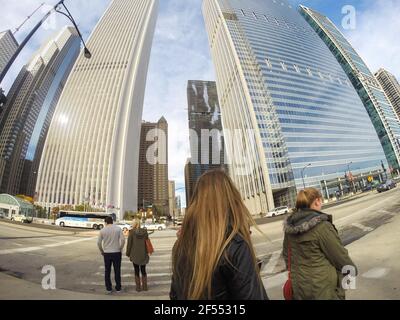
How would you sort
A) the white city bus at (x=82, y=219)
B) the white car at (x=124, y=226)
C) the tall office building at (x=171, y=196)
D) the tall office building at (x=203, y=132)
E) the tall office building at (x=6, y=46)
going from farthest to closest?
the white car at (x=124, y=226) → the white city bus at (x=82, y=219) → the tall office building at (x=6, y=46) → the tall office building at (x=171, y=196) → the tall office building at (x=203, y=132)

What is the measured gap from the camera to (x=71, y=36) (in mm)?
4441

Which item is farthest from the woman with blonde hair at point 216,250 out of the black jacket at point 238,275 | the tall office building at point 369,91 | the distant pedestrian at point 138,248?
the distant pedestrian at point 138,248

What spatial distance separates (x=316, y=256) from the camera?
1937 millimetres

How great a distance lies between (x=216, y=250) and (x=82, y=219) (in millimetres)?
3467

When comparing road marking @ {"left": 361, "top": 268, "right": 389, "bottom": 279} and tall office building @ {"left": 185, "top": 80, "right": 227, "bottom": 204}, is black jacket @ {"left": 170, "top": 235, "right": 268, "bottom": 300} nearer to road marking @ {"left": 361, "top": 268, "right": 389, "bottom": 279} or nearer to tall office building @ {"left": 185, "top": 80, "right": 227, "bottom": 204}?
tall office building @ {"left": 185, "top": 80, "right": 227, "bottom": 204}

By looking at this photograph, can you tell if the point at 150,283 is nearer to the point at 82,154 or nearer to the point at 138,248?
the point at 138,248

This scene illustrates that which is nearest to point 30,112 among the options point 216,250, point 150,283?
point 150,283

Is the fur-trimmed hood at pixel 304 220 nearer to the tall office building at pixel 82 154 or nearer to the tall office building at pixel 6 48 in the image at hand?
the tall office building at pixel 82 154

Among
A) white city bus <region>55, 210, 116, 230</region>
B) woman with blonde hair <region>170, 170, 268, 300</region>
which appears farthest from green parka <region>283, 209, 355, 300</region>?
white city bus <region>55, 210, 116, 230</region>

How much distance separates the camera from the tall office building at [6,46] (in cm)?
345

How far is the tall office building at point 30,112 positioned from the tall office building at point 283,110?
115 inches

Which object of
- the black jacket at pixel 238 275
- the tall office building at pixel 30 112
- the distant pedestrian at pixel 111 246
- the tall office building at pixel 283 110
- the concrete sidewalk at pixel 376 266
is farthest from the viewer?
the distant pedestrian at pixel 111 246
